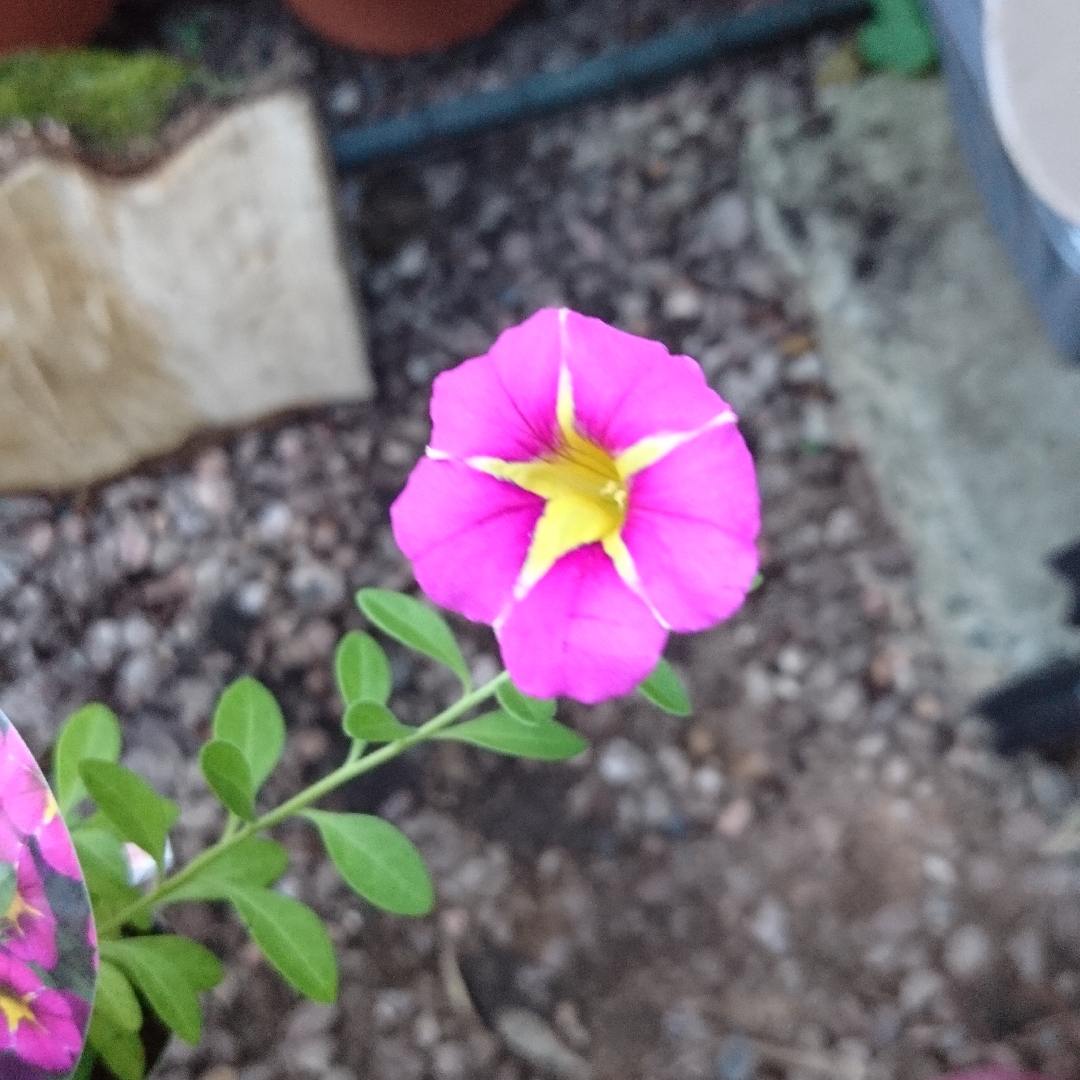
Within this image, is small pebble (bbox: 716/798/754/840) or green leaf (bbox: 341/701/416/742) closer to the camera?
green leaf (bbox: 341/701/416/742)

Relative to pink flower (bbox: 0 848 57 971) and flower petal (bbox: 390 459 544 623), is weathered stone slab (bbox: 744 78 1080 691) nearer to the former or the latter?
flower petal (bbox: 390 459 544 623)

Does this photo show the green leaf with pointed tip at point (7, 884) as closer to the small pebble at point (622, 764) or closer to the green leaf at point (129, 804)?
the green leaf at point (129, 804)

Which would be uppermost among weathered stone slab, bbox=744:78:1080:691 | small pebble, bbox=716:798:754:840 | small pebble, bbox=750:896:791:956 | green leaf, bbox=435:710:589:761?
green leaf, bbox=435:710:589:761

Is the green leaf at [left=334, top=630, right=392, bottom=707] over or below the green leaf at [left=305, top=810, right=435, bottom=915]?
over

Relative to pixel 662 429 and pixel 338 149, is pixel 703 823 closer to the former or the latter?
pixel 662 429

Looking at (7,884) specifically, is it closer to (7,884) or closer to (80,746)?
(7,884)

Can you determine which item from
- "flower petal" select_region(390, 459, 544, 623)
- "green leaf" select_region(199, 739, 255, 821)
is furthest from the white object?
"green leaf" select_region(199, 739, 255, 821)

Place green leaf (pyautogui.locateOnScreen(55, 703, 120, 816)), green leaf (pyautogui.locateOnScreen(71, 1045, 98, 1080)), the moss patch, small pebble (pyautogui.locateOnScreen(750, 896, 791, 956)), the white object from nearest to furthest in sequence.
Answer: the white object
green leaf (pyautogui.locateOnScreen(71, 1045, 98, 1080))
green leaf (pyautogui.locateOnScreen(55, 703, 120, 816))
the moss patch
small pebble (pyautogui.locateOnScreen(750, 896, 791, 956))
